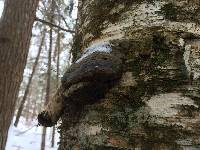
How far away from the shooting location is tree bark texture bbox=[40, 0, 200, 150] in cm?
70

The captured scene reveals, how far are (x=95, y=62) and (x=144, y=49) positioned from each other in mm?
111

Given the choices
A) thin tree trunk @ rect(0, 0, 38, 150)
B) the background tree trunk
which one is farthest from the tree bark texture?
thin tree trunk @ rect(0, 0, 38, 150)

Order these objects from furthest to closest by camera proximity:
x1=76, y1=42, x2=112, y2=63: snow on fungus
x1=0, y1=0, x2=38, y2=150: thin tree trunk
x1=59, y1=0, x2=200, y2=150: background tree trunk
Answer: x1=0, y1=0, x2=38, y2=150: thin tree trunk < x1=76, y1=42, x2=112, y2=63: snow on fungus < x1=59, y1=0, x2=200, y2=150: background tree trunk

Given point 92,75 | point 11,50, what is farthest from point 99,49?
point 11,50

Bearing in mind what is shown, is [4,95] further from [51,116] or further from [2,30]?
[51,116]

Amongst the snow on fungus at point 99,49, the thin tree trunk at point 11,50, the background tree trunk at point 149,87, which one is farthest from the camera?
the thin tree trunk at point 11,50

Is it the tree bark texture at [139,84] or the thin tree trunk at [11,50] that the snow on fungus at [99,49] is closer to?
the tree bark texture at [139,84]

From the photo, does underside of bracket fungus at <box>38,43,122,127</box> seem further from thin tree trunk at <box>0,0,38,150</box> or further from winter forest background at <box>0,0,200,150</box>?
thin tree trunk at <box>0,0,38,150</box>

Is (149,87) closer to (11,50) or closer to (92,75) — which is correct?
(92,75)

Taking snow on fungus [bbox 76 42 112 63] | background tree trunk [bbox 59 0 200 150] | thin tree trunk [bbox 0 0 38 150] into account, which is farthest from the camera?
thin tree trunk [bbox 0 0 38 150]

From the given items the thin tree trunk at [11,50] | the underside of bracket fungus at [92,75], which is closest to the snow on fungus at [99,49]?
the underside of bracket fungus at [92,75]

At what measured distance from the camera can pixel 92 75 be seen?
77 centimetres

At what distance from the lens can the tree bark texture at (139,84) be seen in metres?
0.70

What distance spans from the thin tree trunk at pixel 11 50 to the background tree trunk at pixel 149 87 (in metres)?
3.37
